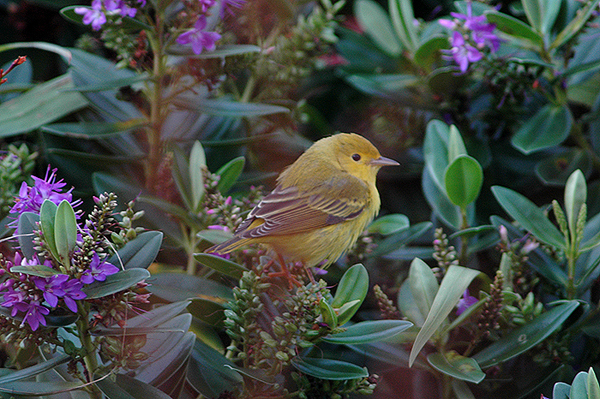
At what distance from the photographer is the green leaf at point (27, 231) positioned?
1.37m

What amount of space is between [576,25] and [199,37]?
152 cm

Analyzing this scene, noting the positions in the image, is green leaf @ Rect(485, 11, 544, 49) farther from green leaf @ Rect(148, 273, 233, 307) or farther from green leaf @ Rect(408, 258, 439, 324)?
green leaf @ Rect(148, 273, 233, 307)

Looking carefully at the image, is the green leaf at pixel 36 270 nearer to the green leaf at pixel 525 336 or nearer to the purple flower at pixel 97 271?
the purple flower at pixel 97 271

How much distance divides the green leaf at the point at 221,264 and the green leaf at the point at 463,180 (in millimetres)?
790

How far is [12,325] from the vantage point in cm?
129

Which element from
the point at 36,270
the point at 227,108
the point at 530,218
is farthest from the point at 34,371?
the point at 530,218

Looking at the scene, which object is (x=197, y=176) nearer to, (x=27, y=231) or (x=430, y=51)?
(x=27, y=231)

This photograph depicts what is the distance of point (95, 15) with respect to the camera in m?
1.95

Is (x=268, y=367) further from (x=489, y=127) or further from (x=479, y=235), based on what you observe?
(x=489, y=127)

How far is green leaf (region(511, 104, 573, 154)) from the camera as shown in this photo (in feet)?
7.54

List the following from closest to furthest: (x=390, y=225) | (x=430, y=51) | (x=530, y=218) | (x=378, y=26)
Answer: (x=530, y=218)
(x=390, y=225)
(x=430, y=51)
(x=378, y=26)

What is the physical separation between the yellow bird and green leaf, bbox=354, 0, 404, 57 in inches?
26.2

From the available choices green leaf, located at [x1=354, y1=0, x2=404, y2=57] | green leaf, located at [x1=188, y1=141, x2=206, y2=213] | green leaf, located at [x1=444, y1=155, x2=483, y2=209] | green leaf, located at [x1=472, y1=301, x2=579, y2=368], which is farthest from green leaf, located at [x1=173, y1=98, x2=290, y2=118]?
green leaf, located at [x1=472, y1=301, x2=579, y2=368]

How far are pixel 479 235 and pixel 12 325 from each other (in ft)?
5.54
